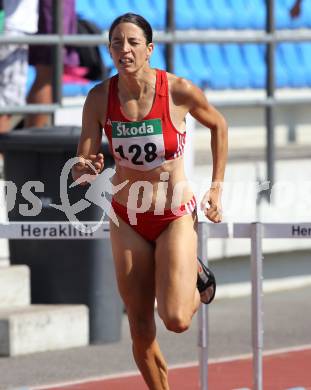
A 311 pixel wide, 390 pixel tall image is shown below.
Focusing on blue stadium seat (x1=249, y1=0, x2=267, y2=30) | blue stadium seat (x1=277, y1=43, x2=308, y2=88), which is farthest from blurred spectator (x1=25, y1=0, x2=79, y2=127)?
blue stadium seat (x1=277, y1=43, x2=308, y2=88)

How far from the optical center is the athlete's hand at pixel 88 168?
6.20 metres

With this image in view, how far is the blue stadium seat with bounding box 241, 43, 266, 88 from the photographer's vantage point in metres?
14.8

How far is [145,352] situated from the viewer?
660 centimetres

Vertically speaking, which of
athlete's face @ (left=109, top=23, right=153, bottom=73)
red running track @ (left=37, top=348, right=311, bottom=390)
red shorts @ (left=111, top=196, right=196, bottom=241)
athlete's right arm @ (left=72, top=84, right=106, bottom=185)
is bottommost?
red running track @ (left=37, top=348, right=311, bottom=390)

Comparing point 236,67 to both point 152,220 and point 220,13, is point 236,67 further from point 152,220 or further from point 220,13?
point 152,220

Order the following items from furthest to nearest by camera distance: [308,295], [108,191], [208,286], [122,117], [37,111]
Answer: [308,295] < [37,111] < [108,191] < [208,286] < [122,117]

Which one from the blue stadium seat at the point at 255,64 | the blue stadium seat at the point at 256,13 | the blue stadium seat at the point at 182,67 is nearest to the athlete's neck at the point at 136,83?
the blue stadium seat at the point at 182,67

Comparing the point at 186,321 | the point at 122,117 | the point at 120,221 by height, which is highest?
the point at 122,117

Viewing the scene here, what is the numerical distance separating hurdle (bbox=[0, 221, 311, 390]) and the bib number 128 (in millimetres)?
796

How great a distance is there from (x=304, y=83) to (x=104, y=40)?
4.80 m

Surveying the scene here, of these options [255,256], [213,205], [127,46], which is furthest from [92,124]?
[255,256]

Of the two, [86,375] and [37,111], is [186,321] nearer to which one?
[86,375]

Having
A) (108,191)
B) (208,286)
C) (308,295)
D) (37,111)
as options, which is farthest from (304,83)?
A: (208,286)

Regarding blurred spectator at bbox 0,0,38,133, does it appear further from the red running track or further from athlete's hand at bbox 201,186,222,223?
athlete's hand at bbox 201,186,222,223
